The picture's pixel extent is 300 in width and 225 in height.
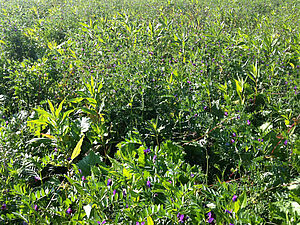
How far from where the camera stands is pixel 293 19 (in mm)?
5727

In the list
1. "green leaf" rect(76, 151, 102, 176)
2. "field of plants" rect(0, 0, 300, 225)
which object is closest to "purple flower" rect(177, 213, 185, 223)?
"field of plants" rect(0, 0, 300, 225)

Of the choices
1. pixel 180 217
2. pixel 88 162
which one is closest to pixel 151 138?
pixel 88 162

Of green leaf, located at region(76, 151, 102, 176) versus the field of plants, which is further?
green leaf, located at region(76, 151, 102, 176)

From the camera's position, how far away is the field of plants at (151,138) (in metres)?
1.73

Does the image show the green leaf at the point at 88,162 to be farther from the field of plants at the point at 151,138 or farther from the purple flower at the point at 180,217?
the purple flower at the point at 180,217

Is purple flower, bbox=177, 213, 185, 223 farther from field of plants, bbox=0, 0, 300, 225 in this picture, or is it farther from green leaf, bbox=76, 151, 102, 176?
green leaf, bbox=76, 151, 102, 176

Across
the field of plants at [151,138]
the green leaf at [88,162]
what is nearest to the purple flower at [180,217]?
the field of plants at [151,138]

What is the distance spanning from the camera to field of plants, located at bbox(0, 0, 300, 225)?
1732mm

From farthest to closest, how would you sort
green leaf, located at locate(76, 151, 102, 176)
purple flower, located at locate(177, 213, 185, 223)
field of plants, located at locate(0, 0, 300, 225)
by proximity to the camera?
green leaf, located at locate(76, 151, 102, 176) → field of plants, located at locate(0, 0, 300, 225) → purple flower, located at locate(177, 213, 185, 223)

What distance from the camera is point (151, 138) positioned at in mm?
2648

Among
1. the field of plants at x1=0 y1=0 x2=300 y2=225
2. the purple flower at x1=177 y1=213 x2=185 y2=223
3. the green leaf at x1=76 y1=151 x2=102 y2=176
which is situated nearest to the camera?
the purple flower at x1=177 y1=213 x2=185 y2=223

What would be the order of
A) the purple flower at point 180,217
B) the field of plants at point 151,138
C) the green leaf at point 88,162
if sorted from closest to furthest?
the purple flower at point 180,217, the field of plants at point 151,138, the green leaf at point 88,162

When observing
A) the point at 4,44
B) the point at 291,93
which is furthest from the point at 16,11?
the point at 291,93

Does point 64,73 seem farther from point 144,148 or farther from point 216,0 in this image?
point 216,0
